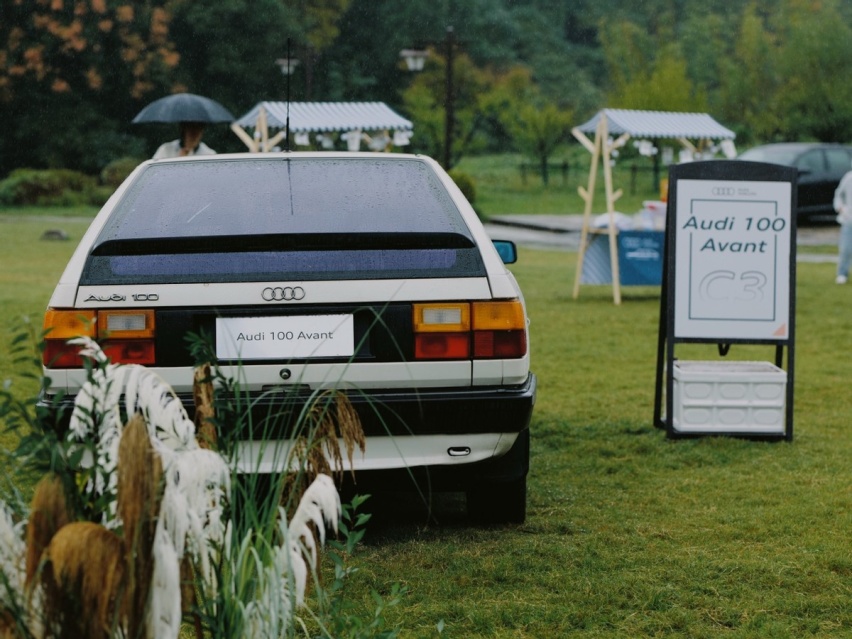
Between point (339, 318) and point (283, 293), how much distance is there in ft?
0.65

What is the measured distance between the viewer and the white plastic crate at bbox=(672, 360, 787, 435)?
6.78 metres

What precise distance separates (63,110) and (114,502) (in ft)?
152

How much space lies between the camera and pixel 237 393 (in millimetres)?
2586

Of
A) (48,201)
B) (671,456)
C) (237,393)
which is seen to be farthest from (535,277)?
(48,201)

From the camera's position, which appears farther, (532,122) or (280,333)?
(532,122)

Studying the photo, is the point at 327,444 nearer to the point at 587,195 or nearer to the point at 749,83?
the point at 587,195

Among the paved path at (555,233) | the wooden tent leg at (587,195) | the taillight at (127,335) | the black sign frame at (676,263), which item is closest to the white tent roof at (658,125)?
the wooden tent leg at (587,195)

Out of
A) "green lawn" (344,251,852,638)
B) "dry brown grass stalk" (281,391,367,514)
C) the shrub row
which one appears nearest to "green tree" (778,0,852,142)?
the shrub row

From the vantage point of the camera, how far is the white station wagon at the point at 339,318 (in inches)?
170

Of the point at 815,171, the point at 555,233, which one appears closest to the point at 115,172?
the point at 555,233

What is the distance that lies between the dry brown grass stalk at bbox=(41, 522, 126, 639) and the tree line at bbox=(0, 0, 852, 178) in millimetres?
36091

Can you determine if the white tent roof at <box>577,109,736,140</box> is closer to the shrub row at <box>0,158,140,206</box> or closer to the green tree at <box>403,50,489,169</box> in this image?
the green tree at <box>403,50,489,169</box>

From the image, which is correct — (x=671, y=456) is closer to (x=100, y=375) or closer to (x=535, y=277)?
(x=100, y=375)

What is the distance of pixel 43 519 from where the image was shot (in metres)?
2.17
